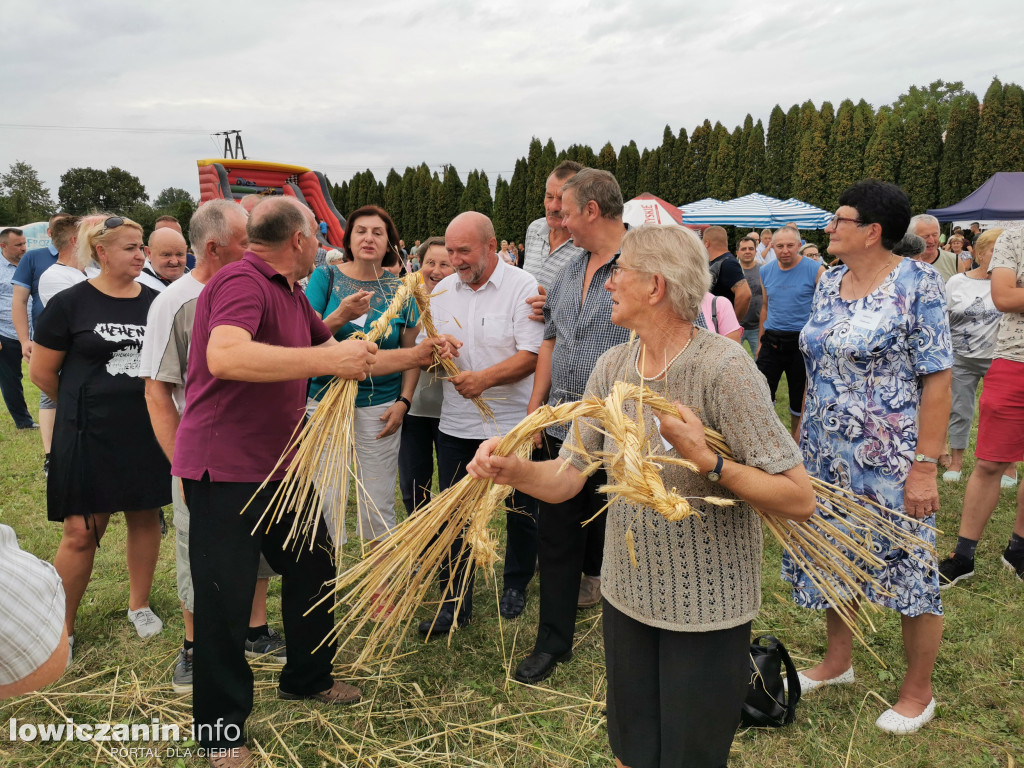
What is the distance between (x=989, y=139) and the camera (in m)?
18.9

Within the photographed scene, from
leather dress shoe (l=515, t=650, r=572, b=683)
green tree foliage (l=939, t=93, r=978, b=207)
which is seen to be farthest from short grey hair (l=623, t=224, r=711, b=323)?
green tree foliage (l=939, t=93, r=978, b=207)

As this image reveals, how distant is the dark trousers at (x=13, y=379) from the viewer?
22.8ft

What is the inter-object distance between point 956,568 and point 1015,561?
1.36 feet

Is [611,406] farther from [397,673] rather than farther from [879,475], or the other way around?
[397,673]

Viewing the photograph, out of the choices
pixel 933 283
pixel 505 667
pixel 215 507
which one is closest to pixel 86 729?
pixel 215 507

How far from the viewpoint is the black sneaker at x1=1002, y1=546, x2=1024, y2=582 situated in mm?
3731

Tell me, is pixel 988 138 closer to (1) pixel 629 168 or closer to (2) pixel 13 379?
(1) pixel 629 168

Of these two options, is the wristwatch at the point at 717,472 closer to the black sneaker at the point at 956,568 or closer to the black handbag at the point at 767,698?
the black handbag at the point at 767,698

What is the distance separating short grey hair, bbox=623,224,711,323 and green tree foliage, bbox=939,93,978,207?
2210 centimetres

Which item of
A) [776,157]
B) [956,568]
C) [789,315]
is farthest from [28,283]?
[776,157]

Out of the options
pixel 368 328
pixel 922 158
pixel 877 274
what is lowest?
pixel 368 328

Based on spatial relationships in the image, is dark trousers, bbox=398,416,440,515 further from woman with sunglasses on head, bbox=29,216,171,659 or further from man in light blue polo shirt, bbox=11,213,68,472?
man in light blue polo shirt, bbox=11,213,68,472

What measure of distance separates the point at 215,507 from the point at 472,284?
1661mm

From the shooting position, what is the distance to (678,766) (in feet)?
Result: 5.63
